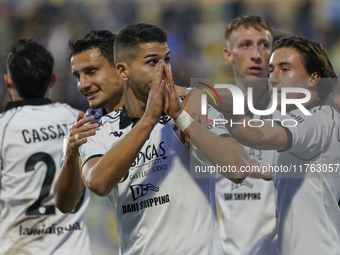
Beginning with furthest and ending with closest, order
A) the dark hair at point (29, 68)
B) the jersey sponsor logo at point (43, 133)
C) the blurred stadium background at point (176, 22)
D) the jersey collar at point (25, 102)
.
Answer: the blurred stadium background at point (176, 22) → the dark hair at point (29, 68) → the jersey collar at point (25, 102) → the jersey sponsor logo at point (43, 133)

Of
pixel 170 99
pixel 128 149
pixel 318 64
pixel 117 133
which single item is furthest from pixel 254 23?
pixel 128 149

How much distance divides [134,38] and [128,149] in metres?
0.91

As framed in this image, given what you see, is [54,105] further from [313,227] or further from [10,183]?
[313,227]

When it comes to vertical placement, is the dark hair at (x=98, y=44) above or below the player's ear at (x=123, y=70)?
above

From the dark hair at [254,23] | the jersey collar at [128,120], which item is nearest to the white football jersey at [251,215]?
the dark hair at [254,23]

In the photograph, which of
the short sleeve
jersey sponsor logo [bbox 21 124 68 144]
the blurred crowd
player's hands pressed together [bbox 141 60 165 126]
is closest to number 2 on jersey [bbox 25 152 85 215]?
jersey sponsor logo [bbox 21 124 68 144]

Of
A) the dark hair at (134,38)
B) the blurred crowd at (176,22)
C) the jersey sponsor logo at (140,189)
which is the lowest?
the jersey sponsor logo at (140,189)

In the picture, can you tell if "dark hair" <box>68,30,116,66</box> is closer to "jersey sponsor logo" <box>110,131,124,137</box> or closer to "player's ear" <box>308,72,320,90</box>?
"jersey sponsor logo" <box>110,131,124,137</box>

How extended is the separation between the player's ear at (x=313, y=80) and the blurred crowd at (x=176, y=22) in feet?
25.0

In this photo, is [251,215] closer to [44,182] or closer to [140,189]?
[140,189]

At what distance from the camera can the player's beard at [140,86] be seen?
3276mm

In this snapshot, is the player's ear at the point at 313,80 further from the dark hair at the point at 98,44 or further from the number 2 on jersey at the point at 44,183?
the number 2 on jersey at the point at 44,183

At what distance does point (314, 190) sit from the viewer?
3.55 meters

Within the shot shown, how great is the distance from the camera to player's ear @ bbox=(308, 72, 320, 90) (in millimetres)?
3744
